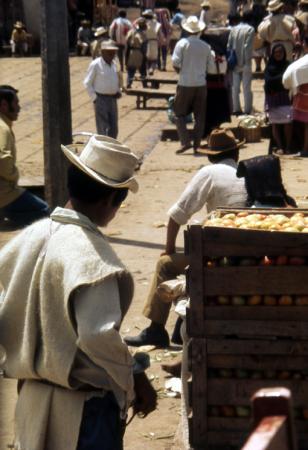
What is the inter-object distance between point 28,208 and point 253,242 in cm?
567

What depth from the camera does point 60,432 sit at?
3582 millimetres

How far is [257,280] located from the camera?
5.24m

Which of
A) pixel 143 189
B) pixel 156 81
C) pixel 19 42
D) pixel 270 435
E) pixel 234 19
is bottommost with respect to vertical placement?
pixel 19 42

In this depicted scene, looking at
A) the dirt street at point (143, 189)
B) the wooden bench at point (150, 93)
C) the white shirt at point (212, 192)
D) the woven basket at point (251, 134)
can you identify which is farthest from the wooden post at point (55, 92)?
the wooden bench at point (150, 93)

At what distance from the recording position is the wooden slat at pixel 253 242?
5148mm

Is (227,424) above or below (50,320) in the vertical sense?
below

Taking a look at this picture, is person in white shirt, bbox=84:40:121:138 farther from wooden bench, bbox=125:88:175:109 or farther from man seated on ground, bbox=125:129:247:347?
man seated on ground, bbox=125:129:247:347

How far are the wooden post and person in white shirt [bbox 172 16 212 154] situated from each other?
6.34m

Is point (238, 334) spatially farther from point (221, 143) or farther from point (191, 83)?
point (191, 83)

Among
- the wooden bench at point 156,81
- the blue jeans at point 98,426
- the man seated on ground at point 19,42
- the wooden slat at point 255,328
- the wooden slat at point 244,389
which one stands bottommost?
the man seated on ground at point 19,42

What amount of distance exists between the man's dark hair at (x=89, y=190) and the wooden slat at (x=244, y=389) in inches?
77.0

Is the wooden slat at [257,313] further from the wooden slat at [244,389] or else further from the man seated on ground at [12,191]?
the man seated on ground at [12,191]

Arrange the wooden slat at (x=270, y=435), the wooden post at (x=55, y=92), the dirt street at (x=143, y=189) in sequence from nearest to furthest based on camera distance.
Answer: the wooden slat at (x=270, y=435) < the dirt street at (x=143, y=189) < the wooden post at (x=55, y=92)

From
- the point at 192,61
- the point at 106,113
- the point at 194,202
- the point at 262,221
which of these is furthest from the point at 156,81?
the point at 262,221
